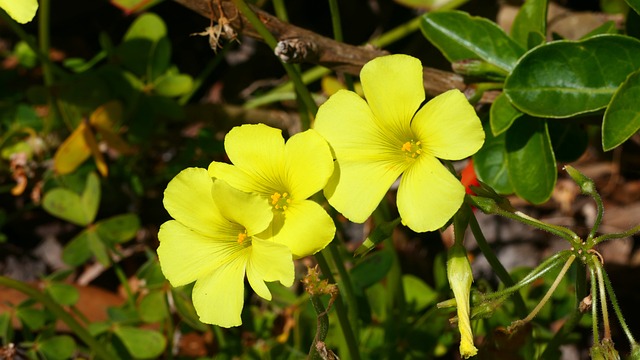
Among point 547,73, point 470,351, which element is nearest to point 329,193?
point 470,351

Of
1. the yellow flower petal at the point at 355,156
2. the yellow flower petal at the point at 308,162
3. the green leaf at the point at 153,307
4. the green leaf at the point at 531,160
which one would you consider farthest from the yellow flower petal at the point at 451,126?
the green leaf at the point at 153,307

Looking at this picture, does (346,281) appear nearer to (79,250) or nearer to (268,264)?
(268,264)

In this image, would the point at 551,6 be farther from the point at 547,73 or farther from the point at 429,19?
the point at 547,73

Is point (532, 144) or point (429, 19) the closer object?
point (532, 144)

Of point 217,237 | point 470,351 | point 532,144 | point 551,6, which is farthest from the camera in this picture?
point 551,6

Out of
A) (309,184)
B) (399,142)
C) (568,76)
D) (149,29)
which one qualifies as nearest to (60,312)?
(309,184)

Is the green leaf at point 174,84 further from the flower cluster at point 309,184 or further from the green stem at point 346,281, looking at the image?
the flower cluster at point 309,184

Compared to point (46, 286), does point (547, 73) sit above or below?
above
